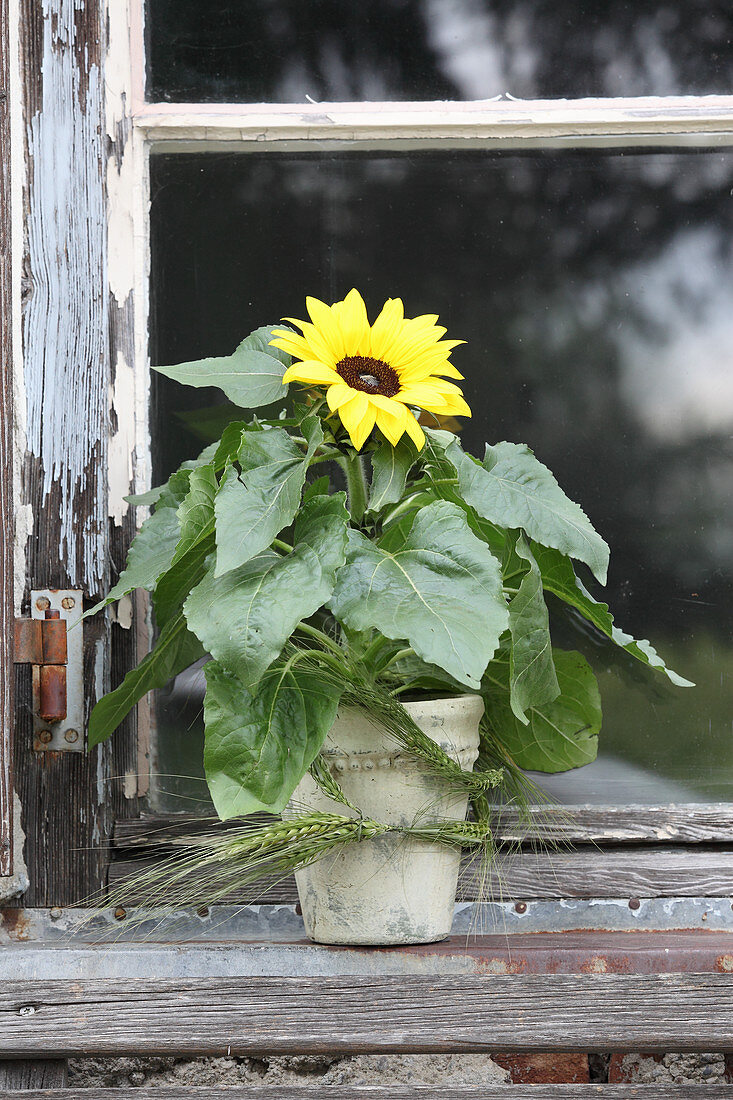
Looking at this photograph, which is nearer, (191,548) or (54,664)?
(191,548)

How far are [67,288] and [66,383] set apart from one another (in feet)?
0.41

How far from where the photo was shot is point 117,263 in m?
1.23

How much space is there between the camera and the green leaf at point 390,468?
89 cm

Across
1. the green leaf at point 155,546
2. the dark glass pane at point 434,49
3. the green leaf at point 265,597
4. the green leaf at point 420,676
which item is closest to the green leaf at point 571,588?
the green leaf at point 420,676

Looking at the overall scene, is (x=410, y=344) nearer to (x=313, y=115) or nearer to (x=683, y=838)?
(x=313, y=115)

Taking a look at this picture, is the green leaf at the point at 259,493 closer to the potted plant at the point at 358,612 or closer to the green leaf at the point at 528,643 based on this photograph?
the potted plant at the point at 358,612

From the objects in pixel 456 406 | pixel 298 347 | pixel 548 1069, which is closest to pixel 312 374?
pixel 298 347

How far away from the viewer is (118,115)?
1.25 m

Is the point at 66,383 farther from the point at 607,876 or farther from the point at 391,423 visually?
the point at 607,876

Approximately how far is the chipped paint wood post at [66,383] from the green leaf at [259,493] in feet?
1.25

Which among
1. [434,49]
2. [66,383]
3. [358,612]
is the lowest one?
[358,612]

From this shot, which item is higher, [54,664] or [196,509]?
[196,509]

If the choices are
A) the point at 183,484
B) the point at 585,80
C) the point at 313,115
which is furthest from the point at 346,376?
the point at 585,80

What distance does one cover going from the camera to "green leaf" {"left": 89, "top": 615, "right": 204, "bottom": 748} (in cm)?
97
